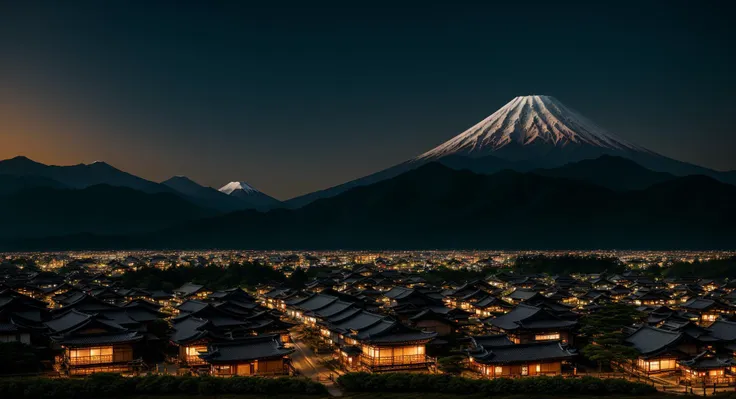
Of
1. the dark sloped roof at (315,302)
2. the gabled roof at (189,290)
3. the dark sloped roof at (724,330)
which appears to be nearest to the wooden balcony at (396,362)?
the dark sloped roof at (315,302)

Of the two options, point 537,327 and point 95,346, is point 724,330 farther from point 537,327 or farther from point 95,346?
point 95,346

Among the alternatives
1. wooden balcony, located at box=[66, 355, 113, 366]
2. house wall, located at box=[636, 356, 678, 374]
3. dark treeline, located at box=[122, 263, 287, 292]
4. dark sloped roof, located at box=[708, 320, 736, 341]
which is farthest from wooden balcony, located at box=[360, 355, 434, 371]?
dark treeline, located at box=[122, 263, 287, 292]

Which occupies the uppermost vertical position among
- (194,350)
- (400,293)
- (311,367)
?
(400,293)

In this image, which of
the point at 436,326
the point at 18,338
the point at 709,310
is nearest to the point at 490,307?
the point at 436,326

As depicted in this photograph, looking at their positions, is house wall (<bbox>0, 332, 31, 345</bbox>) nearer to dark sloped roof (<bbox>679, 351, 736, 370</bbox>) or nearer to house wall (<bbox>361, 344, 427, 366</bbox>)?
house wall (<bbox>361, 344, 427, 366</bbox>)

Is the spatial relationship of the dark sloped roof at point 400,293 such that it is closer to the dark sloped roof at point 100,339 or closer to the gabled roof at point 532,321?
the gabled roof at point 532,321

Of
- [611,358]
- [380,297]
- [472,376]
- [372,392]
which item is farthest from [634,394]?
[380,297]
